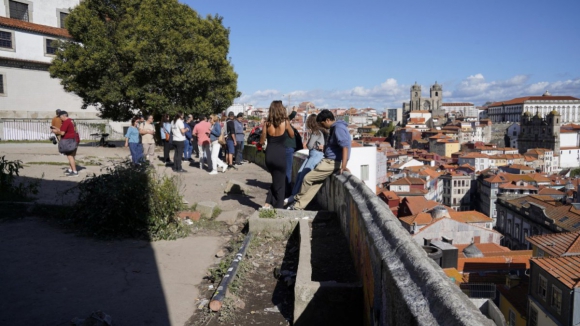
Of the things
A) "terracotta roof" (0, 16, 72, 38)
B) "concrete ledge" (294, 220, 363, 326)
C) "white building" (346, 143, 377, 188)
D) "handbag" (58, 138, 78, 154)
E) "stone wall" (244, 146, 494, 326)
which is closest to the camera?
"stone wall" (244, 146, 494, 326)

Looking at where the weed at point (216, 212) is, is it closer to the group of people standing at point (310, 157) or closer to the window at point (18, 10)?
the group of people standing at point (310, 157)

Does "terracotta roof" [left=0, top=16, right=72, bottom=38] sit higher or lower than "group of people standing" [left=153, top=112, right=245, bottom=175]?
higher

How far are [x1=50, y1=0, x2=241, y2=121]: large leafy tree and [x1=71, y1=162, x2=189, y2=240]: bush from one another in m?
13.4

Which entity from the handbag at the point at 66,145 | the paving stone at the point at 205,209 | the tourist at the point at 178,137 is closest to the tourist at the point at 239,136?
the tourist at the point at 178,137

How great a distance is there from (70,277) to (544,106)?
153m

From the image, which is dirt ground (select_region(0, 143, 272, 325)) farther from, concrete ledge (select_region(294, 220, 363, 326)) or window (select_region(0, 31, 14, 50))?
window (select_region(0, 31, 14, 50))

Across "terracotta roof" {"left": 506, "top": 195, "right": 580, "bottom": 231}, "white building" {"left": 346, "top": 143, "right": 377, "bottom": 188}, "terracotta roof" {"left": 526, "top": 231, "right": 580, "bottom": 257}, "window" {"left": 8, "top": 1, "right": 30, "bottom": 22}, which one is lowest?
"terracotta roof" {"left": 506, "top": 195, "right": 580, "bottom": 231}

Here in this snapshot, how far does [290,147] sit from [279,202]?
872 millimetres

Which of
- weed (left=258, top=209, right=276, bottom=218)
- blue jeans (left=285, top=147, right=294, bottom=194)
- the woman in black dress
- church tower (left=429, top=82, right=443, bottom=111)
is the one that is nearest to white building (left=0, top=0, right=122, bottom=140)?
blue jeans (left=285, top=147, right=294, bottom=194)

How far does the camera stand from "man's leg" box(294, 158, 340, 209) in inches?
237

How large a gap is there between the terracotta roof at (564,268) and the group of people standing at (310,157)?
43.5 ft

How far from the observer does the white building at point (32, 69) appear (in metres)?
27.6

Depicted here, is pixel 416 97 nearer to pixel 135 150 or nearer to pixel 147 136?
pixel 147 136

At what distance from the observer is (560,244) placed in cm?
2198
